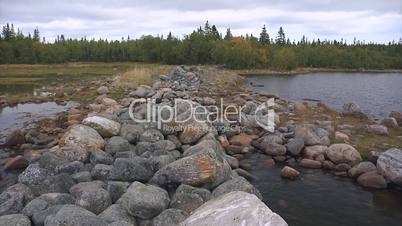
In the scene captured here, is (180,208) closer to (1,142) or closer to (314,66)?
(1,142)

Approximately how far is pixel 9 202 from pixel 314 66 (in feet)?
473

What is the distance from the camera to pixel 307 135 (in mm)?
21281

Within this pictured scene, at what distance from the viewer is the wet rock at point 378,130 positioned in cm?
2398

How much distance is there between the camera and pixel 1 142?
2359cm

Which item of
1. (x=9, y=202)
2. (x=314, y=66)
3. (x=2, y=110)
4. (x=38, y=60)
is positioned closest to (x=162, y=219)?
(x=9, y=202)

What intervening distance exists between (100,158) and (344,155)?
11385 millimetres

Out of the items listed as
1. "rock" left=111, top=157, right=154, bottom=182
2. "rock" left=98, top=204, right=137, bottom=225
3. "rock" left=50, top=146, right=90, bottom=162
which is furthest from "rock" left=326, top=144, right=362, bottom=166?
"rock" left=50, top=146, right=90, bottom=162

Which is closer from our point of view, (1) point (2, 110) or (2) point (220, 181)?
(2) point (220, 181)

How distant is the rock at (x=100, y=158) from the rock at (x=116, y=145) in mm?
927

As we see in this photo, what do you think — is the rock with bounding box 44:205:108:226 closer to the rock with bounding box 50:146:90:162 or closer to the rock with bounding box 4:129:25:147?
the rock with bounding box 50:146:90:162

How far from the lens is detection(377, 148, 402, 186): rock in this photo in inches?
637

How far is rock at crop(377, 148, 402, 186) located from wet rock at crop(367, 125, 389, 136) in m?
7.50

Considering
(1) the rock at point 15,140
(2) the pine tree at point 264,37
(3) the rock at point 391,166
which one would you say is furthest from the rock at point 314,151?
(2) the pine tree at point 264,37

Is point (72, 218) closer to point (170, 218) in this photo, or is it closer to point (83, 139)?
point (170, 218)
